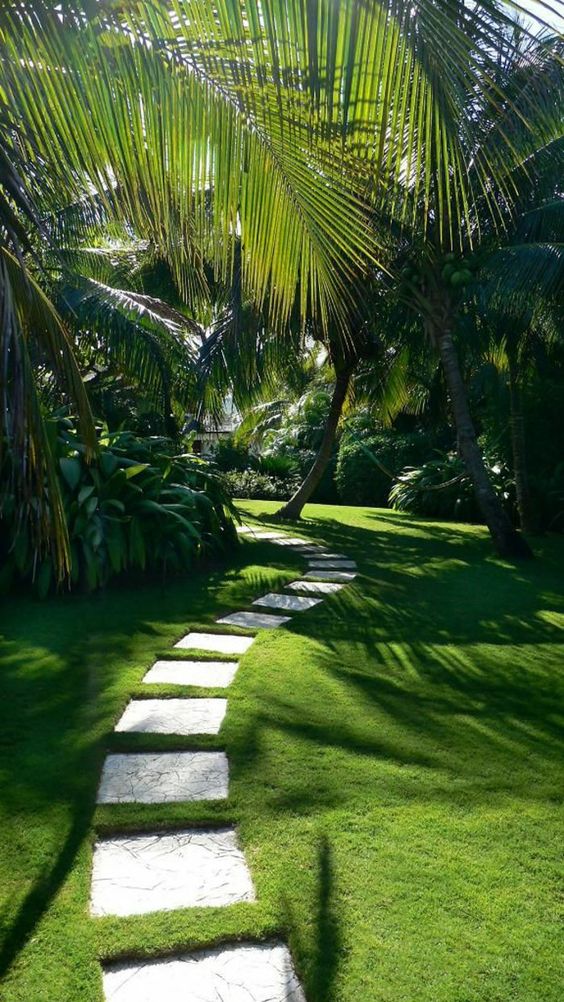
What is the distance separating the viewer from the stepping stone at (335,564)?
883cm

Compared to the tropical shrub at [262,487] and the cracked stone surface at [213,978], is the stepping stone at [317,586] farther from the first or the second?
the tropical shrub at [262,487]

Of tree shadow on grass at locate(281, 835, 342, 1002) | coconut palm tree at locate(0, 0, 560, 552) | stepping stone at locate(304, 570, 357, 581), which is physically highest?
coconut palm tree at locate(0, 0, 560, 552)

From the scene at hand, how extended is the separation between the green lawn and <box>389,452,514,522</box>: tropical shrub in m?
7.20

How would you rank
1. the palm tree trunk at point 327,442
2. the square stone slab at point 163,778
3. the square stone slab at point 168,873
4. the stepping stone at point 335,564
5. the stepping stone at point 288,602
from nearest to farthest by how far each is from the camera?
the square stone slab at point 168,873, the square stone slab at point 163,778, the stepping stone at point 288,602, the stepping stone at point 335,564, the palm tree trunk at point 327,442

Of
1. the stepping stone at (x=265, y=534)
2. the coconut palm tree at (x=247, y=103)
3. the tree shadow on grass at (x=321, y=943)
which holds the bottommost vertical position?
the tree shadow on grass at (x=321, y=943)

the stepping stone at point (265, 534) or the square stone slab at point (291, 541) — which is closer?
the square stone slab at point (291, 541)

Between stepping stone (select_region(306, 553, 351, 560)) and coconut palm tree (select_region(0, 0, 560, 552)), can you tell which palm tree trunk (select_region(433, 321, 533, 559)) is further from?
coconut palm tree (select_region(0, 0, 560, 552))

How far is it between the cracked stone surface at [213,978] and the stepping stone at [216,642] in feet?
10.2

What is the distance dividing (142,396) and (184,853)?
367 inches

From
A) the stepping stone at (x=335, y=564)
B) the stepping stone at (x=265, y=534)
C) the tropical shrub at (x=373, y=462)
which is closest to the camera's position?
the stepping stone at (x=335, y=564)

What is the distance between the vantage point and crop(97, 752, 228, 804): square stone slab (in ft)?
10.6

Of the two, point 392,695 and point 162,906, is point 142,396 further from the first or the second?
point 162,906

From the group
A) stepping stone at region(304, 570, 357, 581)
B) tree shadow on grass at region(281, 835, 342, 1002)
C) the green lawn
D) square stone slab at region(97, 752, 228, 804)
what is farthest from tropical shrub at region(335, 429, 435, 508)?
tree shadow on grass at region(281, 835, 342, 1002)

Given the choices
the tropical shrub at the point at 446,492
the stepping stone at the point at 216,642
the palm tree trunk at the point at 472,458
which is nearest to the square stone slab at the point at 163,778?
the stepping stone at the point at 216,642
